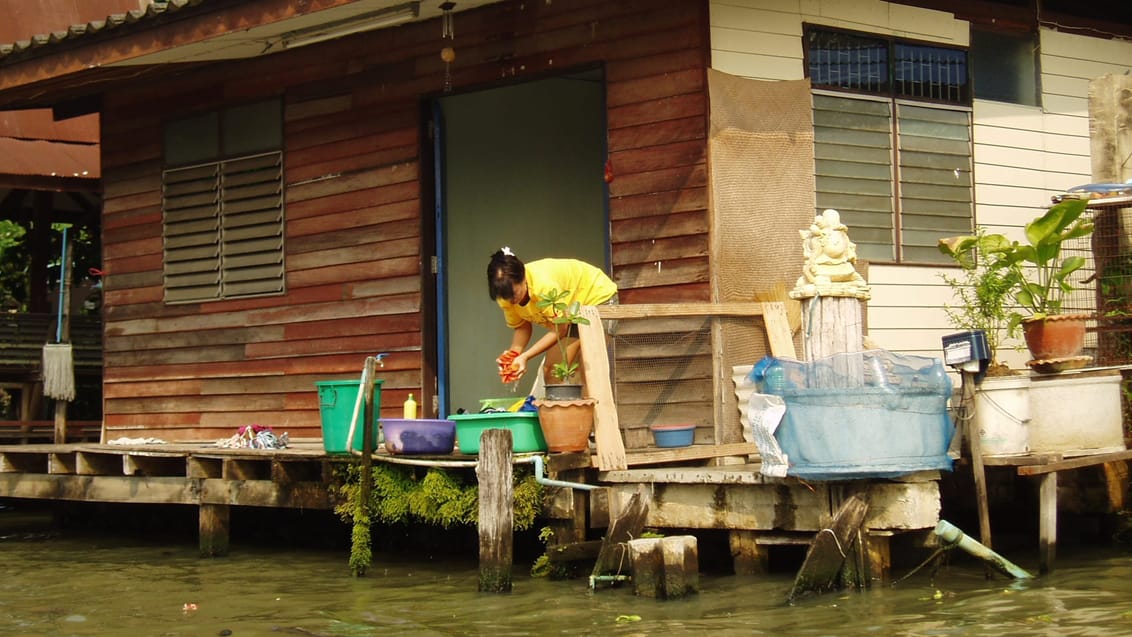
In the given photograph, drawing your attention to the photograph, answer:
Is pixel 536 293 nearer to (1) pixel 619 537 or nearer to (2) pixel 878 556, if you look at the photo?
(1) pixel 619 537

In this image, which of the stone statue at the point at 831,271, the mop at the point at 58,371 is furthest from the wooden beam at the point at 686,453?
the mop at the point at 58,371

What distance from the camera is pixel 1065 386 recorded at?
7.52m

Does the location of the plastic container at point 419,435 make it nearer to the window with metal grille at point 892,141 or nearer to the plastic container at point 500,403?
the plastic container at point 500,403

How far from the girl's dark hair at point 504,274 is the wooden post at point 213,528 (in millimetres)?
3040

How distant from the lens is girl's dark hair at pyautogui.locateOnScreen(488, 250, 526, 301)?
7896 millimetres

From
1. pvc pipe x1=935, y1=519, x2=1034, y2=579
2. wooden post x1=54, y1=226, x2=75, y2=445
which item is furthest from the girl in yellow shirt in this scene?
wooden post x1=54, y1=226, x2=75, y2=445

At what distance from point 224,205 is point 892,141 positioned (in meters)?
5.70

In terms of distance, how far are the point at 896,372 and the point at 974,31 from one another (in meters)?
4.22

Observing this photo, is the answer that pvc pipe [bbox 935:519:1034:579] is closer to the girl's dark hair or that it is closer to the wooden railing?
the girl's dark hair

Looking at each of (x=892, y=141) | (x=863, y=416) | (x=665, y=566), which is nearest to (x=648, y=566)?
(x=665, y=566)

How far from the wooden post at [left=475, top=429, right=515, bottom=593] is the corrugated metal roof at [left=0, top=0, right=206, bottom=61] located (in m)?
4.45

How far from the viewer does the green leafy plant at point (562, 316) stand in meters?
7.76

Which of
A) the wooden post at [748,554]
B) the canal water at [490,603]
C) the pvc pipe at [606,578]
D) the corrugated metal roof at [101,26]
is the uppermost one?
the corrugated metal roof at [101,26]

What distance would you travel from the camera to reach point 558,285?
26.7ft
